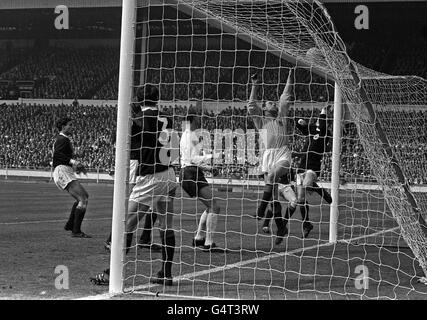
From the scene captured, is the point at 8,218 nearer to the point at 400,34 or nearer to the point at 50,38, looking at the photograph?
the point at 400,34

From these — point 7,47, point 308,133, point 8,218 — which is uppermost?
point 7,47

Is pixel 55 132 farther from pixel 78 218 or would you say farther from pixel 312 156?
pixel 78 218

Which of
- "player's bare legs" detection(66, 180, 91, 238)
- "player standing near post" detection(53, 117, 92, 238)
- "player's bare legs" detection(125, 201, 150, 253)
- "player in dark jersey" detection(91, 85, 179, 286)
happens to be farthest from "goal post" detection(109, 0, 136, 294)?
"player standing near post" detection(53, 117, 92, 238)

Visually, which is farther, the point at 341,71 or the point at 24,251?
the point at 24,251

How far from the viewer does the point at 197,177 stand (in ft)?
30.6

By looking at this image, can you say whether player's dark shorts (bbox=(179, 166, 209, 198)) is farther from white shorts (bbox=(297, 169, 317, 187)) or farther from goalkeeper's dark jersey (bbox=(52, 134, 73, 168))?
white shorts (bbox=(297, 169, 317, 187))

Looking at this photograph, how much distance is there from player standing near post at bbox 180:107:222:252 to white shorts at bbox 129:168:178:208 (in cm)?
198

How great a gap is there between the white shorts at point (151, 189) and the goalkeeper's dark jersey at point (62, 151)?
4511 millimetres

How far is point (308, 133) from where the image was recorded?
36.8ft

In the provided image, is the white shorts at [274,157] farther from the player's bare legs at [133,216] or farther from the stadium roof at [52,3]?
the stadium roof at [52,3]

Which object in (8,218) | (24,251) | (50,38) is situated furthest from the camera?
(50,38)

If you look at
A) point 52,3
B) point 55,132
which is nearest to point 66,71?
point 55,132

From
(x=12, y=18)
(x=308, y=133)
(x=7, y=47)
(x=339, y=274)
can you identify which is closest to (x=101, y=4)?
(x=12, y=18)

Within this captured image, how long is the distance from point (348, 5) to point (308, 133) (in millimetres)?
21692
